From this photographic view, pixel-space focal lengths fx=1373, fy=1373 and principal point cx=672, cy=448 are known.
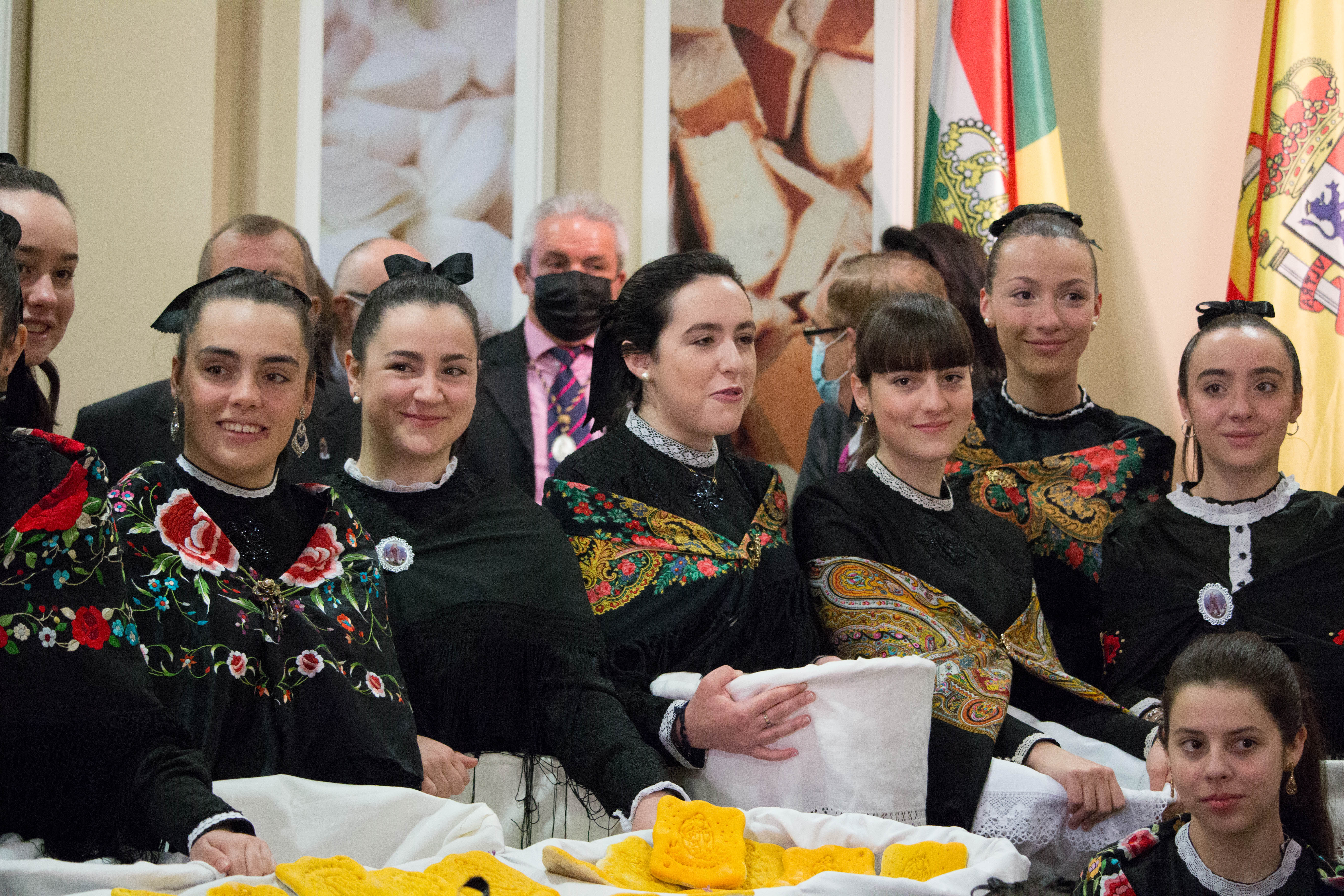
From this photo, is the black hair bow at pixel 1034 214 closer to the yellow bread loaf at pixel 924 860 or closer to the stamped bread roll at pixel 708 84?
the stamped bread roll at pixel 708 84

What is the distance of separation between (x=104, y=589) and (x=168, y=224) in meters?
2.53

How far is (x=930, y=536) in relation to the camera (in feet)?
9.57

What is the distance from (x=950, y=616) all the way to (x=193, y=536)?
4.81 feet

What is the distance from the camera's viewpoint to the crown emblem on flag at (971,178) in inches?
185

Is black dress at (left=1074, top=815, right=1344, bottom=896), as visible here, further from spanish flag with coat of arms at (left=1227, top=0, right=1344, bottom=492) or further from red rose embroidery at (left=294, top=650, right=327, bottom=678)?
spanish flag with coat of arms at (left=1227, top=0, right=1344, bottom=492)

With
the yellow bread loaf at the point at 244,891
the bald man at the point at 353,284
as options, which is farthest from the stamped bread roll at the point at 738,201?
the yellow bread loaf at the point at 244,891

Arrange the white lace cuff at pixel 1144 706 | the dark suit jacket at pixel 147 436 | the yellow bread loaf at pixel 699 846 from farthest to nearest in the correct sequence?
the dark suit jacket at pixel 147 436 < the white lace cuff at pixel 1144 706 < the yellow bread loaf at pixel 699 846

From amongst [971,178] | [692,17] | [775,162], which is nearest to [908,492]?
[971,178]

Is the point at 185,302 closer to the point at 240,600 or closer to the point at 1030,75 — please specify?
the point at 240,600

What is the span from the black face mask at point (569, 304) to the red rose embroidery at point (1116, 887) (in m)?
2.39

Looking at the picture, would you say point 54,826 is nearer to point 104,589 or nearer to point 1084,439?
point 104,589

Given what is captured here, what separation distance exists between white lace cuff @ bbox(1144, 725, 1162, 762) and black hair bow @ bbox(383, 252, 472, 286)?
1.70m

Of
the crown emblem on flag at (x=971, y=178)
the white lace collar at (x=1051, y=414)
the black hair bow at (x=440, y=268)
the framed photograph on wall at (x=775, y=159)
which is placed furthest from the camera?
the framed photograph on wall at (x=775, y=159)

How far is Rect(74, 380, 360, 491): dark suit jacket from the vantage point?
10.2 ft
